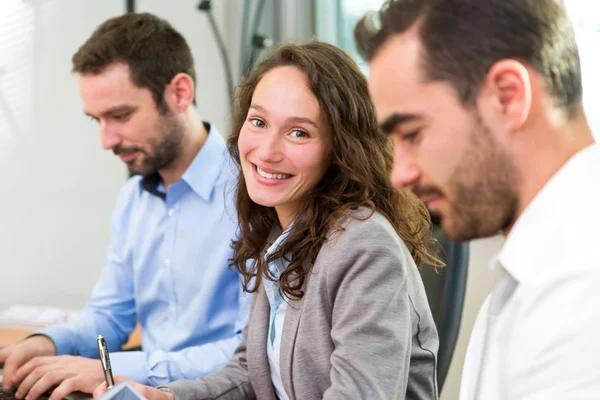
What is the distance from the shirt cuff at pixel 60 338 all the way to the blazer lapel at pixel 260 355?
1.68ft

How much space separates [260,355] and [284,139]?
1.25 ft

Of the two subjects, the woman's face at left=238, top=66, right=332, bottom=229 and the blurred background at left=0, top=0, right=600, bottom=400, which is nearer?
the woman's face at left=238, top=66, right=332, bottom=229

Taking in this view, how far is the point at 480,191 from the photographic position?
814 millimetres

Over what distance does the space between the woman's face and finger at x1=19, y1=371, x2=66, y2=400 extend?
0.48m

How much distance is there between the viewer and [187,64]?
1980 millimetres

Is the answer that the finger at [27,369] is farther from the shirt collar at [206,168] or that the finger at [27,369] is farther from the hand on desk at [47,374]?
the shirt collar at [206,168]

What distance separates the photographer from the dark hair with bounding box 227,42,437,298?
49.2 inches

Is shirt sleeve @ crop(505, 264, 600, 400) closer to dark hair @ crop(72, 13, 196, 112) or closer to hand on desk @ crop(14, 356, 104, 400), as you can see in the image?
hand on desk @ crop(14, 356, 104, 400)

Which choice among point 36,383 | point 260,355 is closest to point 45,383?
point 36,383

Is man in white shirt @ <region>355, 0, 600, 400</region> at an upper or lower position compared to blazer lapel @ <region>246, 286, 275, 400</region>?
upper

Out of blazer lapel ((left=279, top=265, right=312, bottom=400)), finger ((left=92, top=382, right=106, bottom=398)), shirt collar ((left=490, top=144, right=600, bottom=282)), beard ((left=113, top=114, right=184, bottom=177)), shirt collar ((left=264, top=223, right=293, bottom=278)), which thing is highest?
beard ((left=113, top=114, right=184, bottom=177))

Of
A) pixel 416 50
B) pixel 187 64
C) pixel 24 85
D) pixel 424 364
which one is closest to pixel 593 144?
pixel 416 50

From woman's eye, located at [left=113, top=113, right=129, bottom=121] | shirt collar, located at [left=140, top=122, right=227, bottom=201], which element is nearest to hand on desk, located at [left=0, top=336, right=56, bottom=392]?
shirt collar, located at [left=140, top=122, right=227, bottom=201]

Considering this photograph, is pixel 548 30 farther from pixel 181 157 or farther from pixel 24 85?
pixel 24 85
